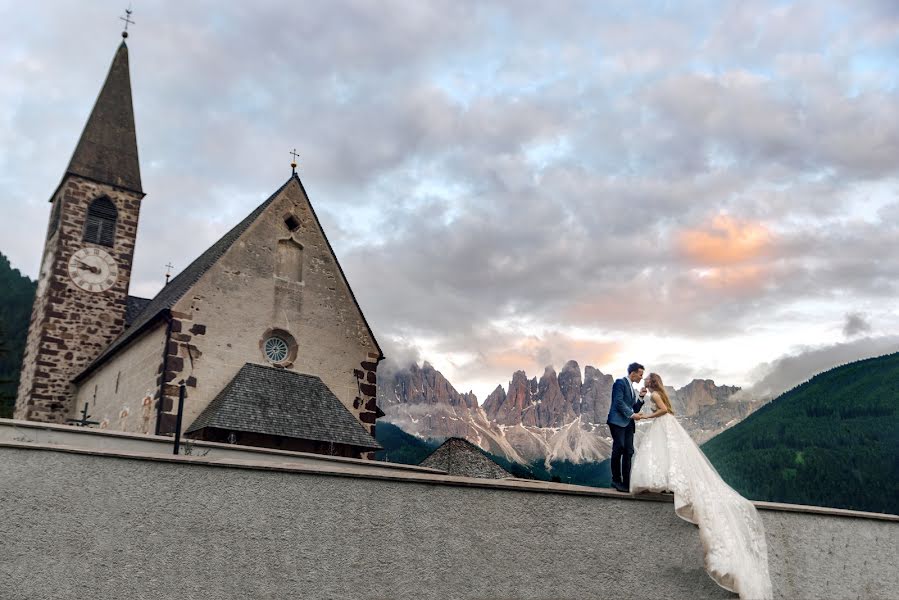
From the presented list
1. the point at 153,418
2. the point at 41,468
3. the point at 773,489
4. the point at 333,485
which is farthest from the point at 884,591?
the point at 773,489

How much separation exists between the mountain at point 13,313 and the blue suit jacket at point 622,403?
54866mm

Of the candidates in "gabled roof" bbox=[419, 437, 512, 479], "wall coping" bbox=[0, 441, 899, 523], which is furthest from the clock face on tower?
"wall coping" bbox=[0, 441, 899, 523]

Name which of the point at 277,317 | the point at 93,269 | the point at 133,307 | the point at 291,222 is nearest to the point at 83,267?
the point at 93,269

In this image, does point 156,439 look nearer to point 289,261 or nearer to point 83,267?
point 289,261

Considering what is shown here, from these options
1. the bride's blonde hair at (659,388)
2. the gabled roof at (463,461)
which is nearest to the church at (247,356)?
the gabled roof at (463,461)

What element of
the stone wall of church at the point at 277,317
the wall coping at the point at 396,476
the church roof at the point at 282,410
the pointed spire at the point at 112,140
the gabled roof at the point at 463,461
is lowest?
the wall coping at the point at 396,476

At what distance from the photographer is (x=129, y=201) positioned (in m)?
32.6

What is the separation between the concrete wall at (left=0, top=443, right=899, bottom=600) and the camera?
22.8ft

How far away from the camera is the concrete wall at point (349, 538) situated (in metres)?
6.95

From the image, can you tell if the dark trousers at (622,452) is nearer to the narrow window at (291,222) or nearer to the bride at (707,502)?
the bride at (707,502)

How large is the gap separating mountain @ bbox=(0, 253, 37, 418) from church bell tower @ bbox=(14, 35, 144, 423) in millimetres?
28822

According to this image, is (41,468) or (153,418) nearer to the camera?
(41,468)

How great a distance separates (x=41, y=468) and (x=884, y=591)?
976 cm

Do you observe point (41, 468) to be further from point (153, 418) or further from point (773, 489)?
point (773, 489)
